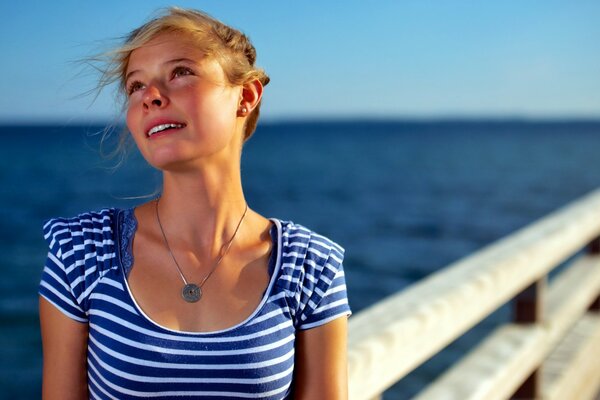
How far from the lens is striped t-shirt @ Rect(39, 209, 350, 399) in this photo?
130 centimetres

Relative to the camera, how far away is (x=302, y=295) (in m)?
1.42

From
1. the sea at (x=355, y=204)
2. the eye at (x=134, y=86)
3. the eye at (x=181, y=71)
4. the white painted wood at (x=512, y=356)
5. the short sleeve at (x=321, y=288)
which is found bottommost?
the sea at (x=355, y=204)

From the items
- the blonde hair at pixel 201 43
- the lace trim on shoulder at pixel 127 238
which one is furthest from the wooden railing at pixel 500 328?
the blonde hair at pixel 201 43

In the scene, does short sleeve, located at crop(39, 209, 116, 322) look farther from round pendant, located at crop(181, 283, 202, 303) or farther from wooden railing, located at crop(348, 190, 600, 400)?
wooden railing, located at crop(348, 190, 600, 400)

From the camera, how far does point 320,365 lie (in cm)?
142

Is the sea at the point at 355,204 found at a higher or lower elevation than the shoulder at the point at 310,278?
lower

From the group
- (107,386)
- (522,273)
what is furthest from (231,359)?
(522,273)

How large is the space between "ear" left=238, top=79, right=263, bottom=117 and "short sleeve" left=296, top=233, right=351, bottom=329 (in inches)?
10.4

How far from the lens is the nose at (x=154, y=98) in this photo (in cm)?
138

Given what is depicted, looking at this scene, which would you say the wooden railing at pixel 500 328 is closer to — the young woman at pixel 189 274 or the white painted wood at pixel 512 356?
the white painted wood at pixel 512 356

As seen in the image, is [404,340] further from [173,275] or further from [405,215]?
[405,215]

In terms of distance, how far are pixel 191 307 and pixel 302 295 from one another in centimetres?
20

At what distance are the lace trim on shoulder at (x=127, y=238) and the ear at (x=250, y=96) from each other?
27 cm

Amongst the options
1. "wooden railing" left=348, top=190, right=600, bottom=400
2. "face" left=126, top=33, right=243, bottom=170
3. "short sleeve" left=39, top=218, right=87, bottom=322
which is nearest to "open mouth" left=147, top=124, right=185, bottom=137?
"face" left=126, top=33, right=243, bottom=170
